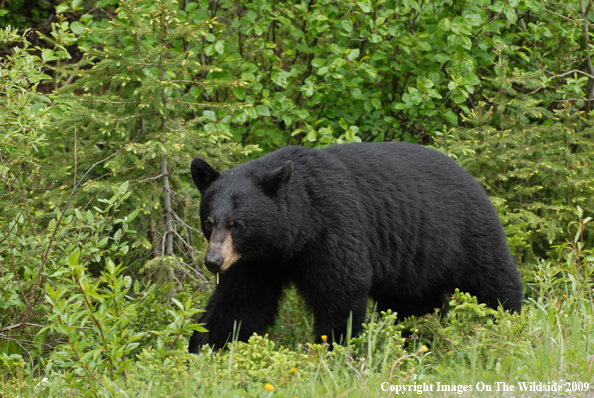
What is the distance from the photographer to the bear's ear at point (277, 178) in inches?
148

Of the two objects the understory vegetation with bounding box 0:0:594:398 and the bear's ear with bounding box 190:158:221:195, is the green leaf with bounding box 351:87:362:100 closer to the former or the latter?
the understory vegetation with bounding box 0:0:594:398

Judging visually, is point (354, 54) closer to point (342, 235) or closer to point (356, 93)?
point (356, 93)

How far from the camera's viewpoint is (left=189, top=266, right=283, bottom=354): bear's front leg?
4.01 metres

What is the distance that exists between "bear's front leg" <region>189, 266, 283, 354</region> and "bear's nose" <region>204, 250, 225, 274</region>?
17.3 inches

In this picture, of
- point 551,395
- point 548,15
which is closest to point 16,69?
point 551,395

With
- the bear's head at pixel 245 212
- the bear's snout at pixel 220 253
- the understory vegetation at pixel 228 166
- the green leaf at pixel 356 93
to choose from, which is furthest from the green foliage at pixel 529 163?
the bear's snout at pixel 220 253

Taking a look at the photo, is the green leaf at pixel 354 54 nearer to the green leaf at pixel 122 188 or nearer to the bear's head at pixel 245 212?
the bear's head at pixel 245 212

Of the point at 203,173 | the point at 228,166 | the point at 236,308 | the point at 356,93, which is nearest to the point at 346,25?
the point at 356,93

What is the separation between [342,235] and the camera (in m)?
3.82

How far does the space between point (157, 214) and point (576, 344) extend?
10.6ft

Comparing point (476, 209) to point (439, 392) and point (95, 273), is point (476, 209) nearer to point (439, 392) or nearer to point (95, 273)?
point (439, 392)

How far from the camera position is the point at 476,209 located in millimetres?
4426

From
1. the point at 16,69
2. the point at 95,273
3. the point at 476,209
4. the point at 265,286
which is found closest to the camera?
the point at 16,69

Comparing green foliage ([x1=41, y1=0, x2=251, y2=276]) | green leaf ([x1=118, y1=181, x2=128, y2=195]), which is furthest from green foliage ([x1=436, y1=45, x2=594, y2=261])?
green leaf ([x1=118, y1=181, x2=128, y2=195])
